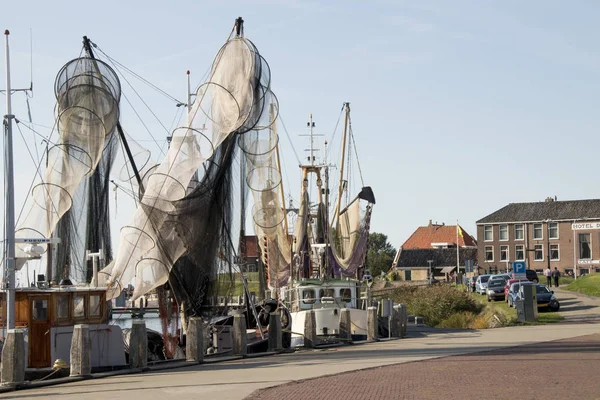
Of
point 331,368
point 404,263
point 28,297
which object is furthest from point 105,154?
point 404,263

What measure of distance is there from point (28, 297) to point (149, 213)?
3.68m

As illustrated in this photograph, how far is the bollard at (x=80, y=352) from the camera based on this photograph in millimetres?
19891

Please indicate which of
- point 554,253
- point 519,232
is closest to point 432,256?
point 519,232

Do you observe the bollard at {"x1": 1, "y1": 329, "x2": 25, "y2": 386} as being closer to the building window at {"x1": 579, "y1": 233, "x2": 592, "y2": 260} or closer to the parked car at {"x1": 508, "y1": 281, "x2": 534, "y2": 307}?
the parked car at {"x1": 508, "y1": 281, "x2": 534, "y2": 307}

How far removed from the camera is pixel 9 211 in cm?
2184

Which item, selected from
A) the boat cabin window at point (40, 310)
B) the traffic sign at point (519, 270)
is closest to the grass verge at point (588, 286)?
the traffic sign at point (519, 270)

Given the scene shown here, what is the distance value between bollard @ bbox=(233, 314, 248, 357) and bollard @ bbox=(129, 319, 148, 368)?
3.38 metres

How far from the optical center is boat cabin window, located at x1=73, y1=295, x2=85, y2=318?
71.9 feet

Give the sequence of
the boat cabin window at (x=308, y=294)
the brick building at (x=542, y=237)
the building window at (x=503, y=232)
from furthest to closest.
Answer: the building window at (x=503, y=232) → the brick building at (x=542, y=237) → the boat cabin window at (x=308, y=294)

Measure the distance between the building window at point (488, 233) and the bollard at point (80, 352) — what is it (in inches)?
3346

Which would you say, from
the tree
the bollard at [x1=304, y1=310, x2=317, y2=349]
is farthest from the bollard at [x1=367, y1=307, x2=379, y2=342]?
the tree

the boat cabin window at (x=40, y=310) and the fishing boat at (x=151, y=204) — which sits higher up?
the fishing boat at (x=151, y=204)

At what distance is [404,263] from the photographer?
387 ft

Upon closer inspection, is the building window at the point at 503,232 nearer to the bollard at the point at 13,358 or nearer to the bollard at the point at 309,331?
the bollard at the point at 309,331
